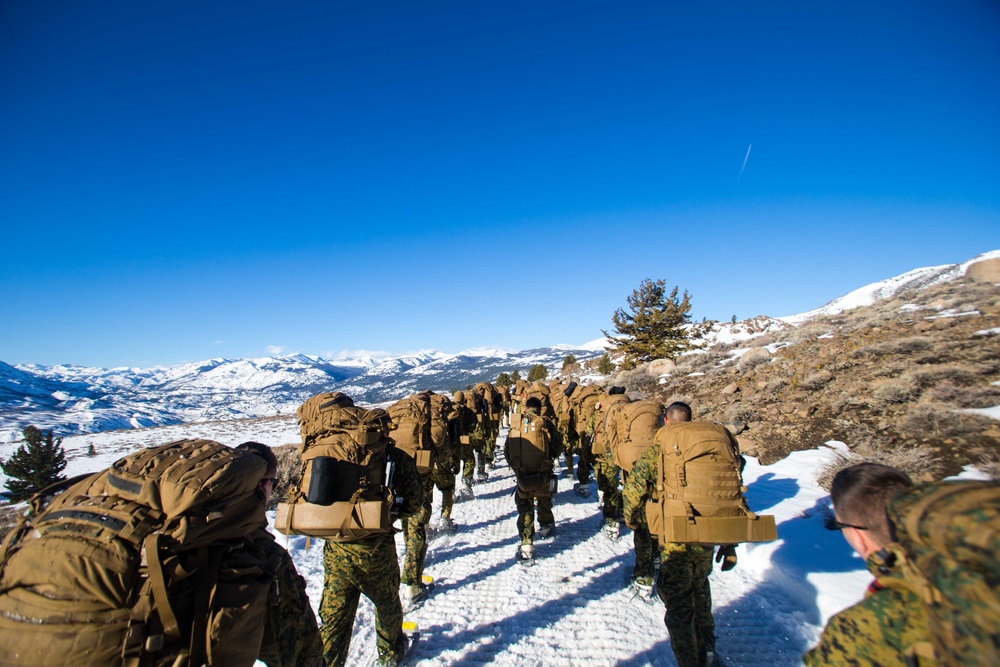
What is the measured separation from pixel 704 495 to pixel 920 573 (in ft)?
7.50

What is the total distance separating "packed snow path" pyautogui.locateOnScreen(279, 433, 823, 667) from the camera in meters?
4.07

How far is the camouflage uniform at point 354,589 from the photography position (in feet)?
11.3

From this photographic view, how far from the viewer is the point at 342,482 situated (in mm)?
3516

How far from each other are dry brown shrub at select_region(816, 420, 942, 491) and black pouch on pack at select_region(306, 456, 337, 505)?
639cm

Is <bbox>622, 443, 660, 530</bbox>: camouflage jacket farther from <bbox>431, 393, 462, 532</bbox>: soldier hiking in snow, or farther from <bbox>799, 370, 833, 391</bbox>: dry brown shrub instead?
<bbox>799, 370, 833, 391</bbox>: dry brown shrub

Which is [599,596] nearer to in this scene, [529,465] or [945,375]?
[529,465]

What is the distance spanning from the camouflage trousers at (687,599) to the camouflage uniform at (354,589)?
2549 millimetres

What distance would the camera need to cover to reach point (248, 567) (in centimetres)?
205

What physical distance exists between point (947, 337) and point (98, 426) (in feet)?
541

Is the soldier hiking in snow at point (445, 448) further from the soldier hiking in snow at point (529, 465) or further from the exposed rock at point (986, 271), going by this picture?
the exposed rock at point (986, 271)

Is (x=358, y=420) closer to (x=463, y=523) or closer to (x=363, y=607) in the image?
(x=363, y=607)

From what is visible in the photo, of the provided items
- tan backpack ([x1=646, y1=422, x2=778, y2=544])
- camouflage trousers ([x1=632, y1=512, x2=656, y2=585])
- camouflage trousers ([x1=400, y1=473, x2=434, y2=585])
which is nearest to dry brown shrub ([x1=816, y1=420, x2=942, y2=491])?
camouflage trousers ([x1=632, y1=512, x2=656, y2=585])

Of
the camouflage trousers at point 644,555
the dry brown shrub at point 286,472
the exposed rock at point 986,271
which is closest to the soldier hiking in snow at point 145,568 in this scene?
the camouflage trousers at point 644,555

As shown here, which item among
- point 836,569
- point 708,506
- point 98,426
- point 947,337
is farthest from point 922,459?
point 98,426
